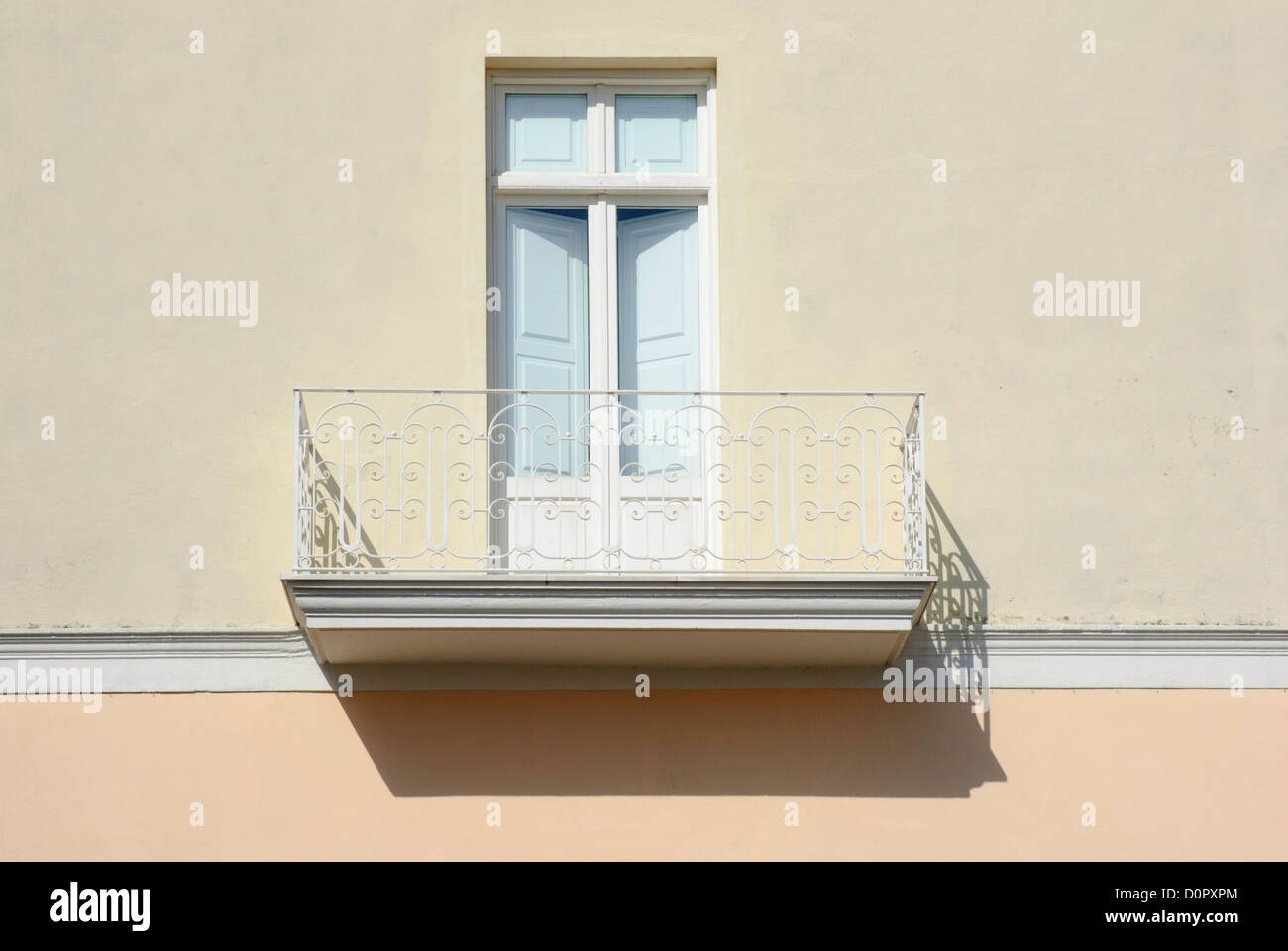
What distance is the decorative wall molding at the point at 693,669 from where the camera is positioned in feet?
30.9

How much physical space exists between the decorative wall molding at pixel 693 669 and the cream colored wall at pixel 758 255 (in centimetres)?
12

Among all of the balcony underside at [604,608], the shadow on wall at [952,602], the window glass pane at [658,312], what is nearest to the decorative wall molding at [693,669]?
the shadow on wall at [952,602]

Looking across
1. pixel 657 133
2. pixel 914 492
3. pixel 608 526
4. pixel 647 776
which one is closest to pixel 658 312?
pixel 657 133

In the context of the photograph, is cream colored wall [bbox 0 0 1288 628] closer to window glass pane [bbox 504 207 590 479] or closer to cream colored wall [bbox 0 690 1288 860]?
window glass pane [bbox 504 207 590 479]

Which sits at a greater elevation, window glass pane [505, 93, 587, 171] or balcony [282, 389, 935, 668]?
window glass pane [505, 93, 587, 171]

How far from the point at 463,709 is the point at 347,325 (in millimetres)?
2126

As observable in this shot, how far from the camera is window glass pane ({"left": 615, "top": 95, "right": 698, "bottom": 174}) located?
10.3m

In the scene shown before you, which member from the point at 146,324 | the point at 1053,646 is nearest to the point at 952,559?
the point at 1053,646

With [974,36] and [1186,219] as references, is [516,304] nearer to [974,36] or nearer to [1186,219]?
[974,36]

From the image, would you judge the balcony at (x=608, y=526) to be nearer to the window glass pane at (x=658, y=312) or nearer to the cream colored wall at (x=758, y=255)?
the window glass pane at (x=658, y=312)

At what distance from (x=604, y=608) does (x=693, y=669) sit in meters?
0.83

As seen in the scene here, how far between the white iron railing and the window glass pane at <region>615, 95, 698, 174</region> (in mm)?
1360

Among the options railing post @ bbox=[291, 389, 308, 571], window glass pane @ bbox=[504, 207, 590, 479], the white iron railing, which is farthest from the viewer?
window glass pane @ bbox=[504, 207, 590, 479]

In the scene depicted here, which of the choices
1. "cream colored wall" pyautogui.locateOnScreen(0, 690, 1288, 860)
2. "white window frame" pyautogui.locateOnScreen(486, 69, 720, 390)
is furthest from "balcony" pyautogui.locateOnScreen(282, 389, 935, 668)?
"white window frame" pyautogui.locateOnScreen(486, 69, 720, 390)
